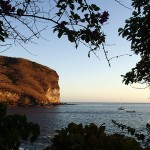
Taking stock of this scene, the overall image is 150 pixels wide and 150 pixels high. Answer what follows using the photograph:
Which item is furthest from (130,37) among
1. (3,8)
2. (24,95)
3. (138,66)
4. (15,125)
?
(24,95)

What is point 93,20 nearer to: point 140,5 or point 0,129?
point 0,129

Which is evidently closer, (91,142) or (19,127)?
(91,142)

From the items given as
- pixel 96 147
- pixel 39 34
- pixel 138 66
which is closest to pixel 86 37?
pixel 39 34

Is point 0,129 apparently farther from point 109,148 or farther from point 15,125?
point 109,148

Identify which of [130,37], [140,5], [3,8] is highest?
[140,5]

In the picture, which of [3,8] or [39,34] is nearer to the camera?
[3,8]

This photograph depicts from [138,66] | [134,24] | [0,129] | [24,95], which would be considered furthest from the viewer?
[24,95]

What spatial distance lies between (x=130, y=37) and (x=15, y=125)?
14.1ft

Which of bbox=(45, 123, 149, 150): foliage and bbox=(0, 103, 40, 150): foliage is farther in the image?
bbox=(0, 103, 40, 150): foliage

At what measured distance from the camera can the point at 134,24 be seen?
780 cm

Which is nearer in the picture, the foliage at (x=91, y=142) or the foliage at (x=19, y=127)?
the foliage at (x=91, y=142)

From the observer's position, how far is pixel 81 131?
12.6 feet

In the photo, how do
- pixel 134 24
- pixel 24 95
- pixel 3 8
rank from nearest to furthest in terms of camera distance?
pixel 3 8 → pixel 134 24 → pixel 24 95

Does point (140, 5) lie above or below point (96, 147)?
above
